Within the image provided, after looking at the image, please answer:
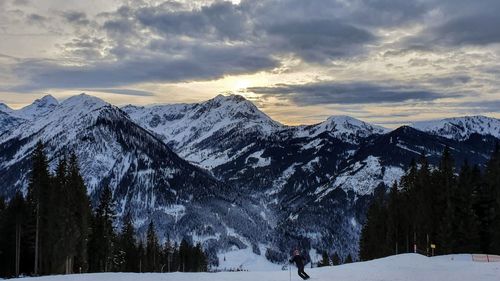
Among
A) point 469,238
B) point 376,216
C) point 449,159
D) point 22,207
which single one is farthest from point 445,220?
point 22,207

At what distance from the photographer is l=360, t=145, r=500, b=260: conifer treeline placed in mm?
70812

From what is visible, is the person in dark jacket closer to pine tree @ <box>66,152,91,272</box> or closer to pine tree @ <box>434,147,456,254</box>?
pine tree @ <box>66,152,91,272</box>

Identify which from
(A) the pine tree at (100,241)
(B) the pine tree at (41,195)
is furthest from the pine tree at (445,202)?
(B) the pine tree at (41,195)

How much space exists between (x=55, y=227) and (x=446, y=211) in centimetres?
4961

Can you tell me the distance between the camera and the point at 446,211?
72.4 metres

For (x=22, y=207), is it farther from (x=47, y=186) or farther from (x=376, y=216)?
(x=376, y=216)

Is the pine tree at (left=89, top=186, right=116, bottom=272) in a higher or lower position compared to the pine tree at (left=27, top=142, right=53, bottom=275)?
lower

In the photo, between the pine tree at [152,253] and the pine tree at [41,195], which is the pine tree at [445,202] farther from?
the pine tree at [152,253]

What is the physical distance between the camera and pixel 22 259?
75.1 metres

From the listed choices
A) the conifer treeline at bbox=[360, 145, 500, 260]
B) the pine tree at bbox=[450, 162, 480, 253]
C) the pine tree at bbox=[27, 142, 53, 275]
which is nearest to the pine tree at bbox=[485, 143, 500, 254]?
the conifer treeline at bbox=[360, 145, 500, 260]

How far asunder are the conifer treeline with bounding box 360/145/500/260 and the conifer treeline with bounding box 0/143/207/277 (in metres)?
43.0

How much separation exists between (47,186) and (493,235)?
56063mm

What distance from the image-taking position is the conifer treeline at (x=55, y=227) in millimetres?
64750

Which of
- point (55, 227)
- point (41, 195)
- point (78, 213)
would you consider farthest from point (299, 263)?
point (78, 213)
